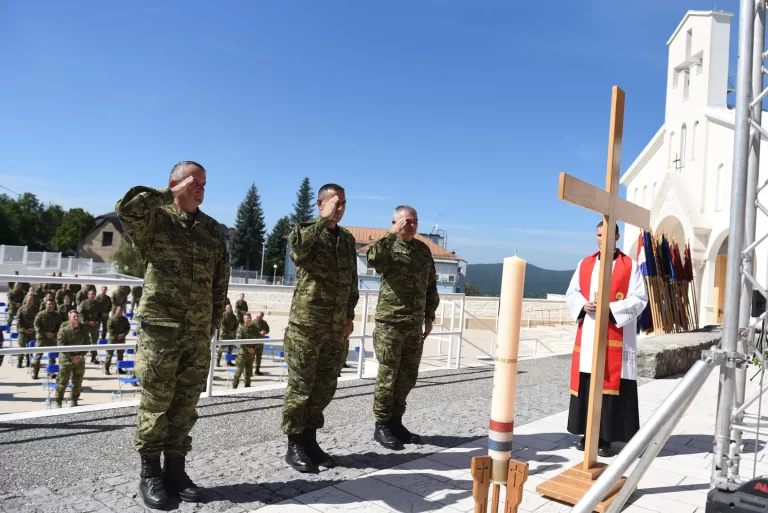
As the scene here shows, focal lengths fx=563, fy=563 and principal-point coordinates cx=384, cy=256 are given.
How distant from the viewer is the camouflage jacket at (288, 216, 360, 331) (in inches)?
154

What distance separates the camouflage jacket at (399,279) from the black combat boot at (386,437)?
0.84 metres

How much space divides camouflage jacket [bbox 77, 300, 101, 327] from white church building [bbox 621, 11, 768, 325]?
64.2ft

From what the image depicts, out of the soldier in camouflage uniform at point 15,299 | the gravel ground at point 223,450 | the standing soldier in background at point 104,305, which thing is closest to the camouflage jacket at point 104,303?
the standing soldier in background at point 104,305

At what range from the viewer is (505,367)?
228 centimetres

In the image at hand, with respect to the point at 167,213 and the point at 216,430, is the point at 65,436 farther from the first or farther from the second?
the point at 167,213

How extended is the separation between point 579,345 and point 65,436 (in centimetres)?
406

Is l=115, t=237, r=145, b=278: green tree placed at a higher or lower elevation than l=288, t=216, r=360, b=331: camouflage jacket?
higher

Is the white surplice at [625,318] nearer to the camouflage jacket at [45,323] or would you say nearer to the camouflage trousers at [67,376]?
the camouflage trousers at [67,376]

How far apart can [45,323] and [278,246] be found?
63290mm

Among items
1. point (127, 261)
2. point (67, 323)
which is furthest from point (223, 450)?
point (127, 261)

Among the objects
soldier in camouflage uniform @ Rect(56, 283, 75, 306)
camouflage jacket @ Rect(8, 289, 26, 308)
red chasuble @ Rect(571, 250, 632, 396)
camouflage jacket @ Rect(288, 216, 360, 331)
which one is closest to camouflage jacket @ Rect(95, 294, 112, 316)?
soldier in camouflage uniform @ Rect(56, 283, 75, 306)

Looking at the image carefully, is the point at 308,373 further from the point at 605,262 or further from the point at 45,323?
the point at 45,323

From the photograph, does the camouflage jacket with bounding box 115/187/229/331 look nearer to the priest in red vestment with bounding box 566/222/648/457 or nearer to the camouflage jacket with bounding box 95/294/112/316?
the priest in red vestment with bounding box 566/222/648/457

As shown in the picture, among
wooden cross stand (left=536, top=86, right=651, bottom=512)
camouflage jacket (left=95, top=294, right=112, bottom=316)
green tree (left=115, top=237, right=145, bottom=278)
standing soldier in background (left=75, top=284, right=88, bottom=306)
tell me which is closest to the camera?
wooden cross stand (left=536, top=86, right=651, bottom=512)
